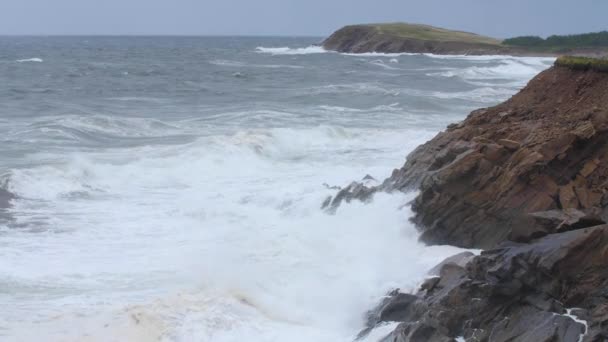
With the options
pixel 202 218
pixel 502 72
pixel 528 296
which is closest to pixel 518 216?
pixel 528 296

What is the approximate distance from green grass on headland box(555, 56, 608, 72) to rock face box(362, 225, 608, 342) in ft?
24.6

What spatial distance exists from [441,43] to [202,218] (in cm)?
9114

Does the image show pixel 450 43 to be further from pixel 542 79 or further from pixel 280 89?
pixel 542 79

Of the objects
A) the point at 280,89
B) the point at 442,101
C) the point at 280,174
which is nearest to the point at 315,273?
the point at 280,174

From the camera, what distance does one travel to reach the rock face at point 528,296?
30.6 feet

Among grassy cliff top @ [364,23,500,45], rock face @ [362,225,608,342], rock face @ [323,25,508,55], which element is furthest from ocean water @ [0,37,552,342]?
grassy cliff top @ [364,23,500,45]

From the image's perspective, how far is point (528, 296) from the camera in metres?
9.84

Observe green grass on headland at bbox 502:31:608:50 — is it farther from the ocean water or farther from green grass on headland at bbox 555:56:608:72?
green grass on headland at bbox 555:56:608:72

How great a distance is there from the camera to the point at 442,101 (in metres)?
41.1

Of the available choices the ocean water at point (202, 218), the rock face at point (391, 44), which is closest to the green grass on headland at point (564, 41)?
the rock face at point (391, 44)

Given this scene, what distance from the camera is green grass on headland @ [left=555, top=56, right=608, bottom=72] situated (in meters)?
16.7

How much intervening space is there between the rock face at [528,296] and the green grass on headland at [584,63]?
7.50 meters

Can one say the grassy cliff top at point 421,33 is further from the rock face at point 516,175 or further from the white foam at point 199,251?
the rock face at point 516,175

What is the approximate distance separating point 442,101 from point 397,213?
26.0 m
